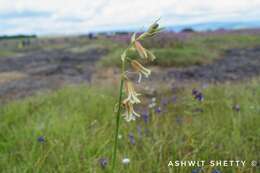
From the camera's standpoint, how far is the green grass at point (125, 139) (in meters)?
2.14

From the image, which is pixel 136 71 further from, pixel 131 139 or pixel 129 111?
pixel 131 139

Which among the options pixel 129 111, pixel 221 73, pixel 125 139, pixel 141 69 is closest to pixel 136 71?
pixel 141 69

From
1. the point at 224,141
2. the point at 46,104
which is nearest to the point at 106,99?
the point at 46,104

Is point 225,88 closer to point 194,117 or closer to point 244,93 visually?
point 244,93

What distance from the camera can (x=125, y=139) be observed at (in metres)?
2.65

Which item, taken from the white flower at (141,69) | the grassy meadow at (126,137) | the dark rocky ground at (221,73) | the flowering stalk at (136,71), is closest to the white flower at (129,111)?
the flowering stalk at (136,71)

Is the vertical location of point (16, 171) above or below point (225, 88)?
below

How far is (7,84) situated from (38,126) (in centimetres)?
423

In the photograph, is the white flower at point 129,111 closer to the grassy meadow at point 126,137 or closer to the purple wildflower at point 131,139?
the grassy meadow at point 126,137

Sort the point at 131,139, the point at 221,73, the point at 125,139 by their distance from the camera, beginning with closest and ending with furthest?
the point at 131,139, the point at 125,139, the point at 221,73

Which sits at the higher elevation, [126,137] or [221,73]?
[221,73]

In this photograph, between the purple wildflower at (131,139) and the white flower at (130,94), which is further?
the purple wildflower at (131,139)

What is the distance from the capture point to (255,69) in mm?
7211

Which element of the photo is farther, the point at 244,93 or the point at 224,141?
the point at 244,93
